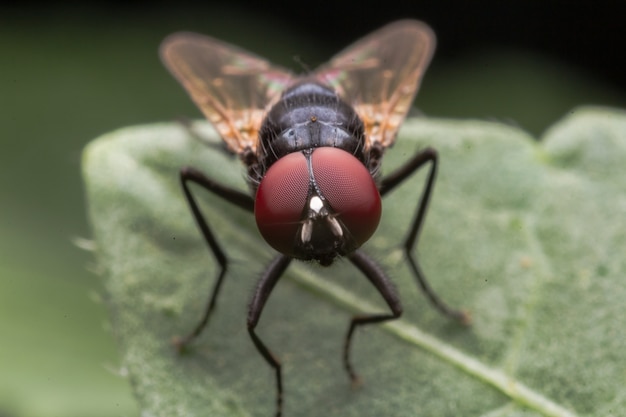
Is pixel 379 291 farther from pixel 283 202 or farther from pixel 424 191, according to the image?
pixel 283 202

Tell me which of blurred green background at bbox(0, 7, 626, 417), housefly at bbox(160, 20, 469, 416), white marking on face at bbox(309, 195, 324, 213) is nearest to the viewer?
white marking on face at bbox(309, 195, 324, 213)

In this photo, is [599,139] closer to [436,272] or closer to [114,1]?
[436,272]

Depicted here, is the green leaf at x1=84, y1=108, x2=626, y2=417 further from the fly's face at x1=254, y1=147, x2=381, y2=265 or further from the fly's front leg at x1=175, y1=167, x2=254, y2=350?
the fly's face at x1=254, y1=147, x2=381, y2=265

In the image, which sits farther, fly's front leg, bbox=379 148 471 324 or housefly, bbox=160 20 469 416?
fly's front leg, bbox=379 148 471 324

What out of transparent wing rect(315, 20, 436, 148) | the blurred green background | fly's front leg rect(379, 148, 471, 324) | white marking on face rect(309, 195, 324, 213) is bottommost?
the blurred green background

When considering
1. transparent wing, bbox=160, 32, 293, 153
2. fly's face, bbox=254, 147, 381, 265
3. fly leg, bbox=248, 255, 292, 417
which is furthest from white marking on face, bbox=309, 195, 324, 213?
transparent wing, bbox=160, 32, 293, 153

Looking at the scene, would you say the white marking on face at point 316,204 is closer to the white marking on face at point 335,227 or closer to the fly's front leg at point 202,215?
the white marking on face at point 335,227

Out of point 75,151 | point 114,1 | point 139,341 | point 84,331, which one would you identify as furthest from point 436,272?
point 114,1
